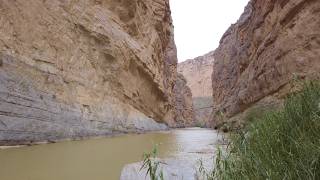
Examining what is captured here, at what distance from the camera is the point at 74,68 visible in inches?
666

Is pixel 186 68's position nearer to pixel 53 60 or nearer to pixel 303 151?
pixel 53 60

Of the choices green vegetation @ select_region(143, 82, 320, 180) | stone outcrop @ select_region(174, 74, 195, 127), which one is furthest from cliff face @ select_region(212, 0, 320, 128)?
stone outcrop @ select_region(174, 74, 195, 127)

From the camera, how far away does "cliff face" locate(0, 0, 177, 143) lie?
11.7m

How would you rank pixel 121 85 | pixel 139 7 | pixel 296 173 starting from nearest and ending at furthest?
1. pixel 296 173
2. pixel 121 85
3. pixel 139 7

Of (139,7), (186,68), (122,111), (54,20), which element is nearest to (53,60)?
(54,20)

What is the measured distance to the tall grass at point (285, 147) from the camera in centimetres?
219

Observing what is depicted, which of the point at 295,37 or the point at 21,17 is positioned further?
the point at 295,37

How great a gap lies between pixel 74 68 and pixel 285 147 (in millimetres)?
15321

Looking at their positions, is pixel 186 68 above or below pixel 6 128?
above

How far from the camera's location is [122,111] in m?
21.3

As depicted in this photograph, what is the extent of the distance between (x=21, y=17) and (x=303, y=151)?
44.1 ft

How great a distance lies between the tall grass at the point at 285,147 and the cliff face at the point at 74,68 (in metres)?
8.89

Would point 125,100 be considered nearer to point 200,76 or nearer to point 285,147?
point 285,147

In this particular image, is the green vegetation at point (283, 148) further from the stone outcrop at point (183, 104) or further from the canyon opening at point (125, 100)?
the stone outcrop at point (183, 104)
